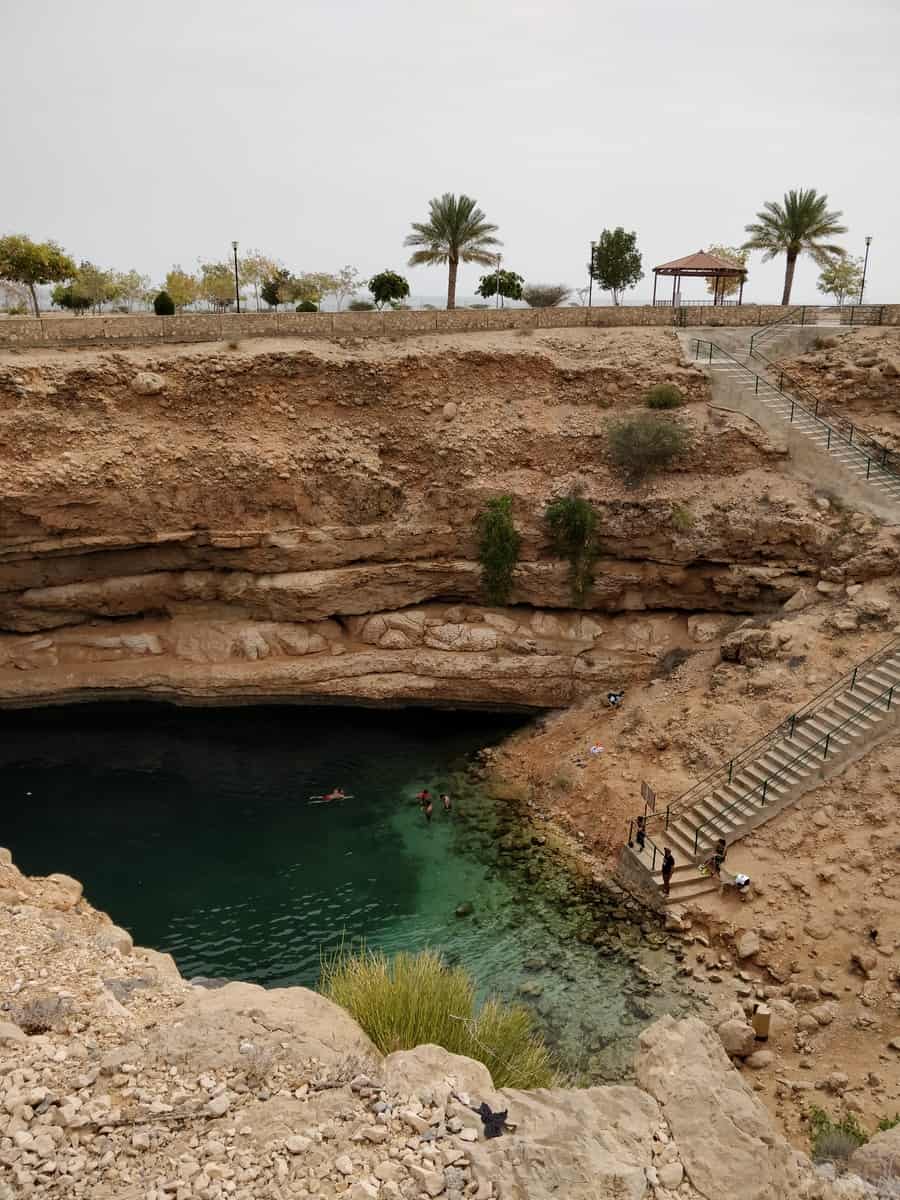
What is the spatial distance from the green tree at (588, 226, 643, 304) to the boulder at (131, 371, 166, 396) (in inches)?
999

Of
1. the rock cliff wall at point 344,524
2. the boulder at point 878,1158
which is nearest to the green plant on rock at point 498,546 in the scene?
the rock cliff wall at point 344,524

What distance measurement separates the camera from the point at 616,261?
44281mm

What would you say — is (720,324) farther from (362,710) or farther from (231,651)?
(231,651)

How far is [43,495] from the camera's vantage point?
27.0 meters

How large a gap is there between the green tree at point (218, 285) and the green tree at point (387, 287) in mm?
15696

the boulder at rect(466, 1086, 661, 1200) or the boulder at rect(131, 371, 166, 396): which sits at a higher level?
the boulder at rect(131, 371, 166, 396)

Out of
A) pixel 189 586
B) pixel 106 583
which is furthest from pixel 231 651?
pixel 106 583

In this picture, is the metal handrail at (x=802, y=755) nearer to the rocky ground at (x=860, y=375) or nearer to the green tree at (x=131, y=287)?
the rocky ground at (x=860, y=375)

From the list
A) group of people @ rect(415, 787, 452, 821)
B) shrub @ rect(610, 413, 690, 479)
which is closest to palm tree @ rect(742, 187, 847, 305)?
shrub @ rect(610, 413, 690, 479)

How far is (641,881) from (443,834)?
5708 millimetres

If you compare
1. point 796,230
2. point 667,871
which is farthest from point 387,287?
point 667,871

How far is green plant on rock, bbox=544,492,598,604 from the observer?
28.1 metres

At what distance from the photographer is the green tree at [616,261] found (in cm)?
4406

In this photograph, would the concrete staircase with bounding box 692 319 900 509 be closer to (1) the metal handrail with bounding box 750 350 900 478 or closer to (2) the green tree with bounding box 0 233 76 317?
(1) the metal handrail with bounding box 750 350 900 478
